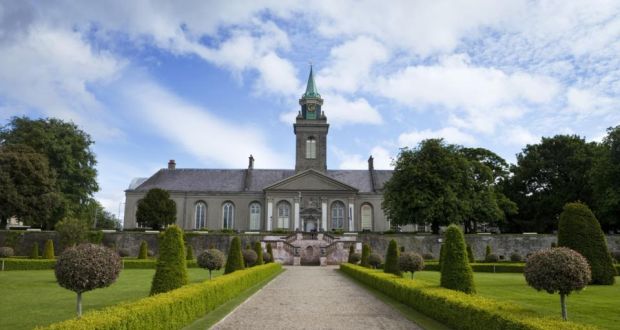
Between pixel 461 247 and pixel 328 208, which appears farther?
pixel 328 208

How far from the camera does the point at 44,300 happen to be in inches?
611

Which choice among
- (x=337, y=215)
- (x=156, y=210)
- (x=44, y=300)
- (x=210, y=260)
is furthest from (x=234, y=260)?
(x=337, y=215)

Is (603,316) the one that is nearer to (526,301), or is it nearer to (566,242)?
(526,301)

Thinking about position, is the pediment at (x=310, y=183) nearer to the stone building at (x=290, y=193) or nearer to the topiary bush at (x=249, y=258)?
the stone building at (x=290, y=193)

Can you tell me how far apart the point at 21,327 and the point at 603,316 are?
13591 millimetres

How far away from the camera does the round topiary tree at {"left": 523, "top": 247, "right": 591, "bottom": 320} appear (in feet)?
Result: 33.7

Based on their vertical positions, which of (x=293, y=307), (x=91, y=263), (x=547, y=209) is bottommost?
(x=293, y=307)

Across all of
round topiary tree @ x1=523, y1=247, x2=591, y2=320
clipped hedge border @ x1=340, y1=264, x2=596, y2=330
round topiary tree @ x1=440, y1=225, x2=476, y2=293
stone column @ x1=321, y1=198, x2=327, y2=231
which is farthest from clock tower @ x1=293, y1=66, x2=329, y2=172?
round topiary tree @ x1=523, y1=247, x2=591, y2=320

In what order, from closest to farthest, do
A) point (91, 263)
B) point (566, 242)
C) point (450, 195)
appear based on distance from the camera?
point (91, 263) < point (566, 242) < point (450, 195)

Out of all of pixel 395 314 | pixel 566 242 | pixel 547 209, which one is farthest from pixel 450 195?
pixel 395 314

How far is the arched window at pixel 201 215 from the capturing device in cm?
6228

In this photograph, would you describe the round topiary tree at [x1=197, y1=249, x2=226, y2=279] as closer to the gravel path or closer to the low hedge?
the gravel path

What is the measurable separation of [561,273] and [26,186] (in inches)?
1750

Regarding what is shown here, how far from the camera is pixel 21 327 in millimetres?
10867
